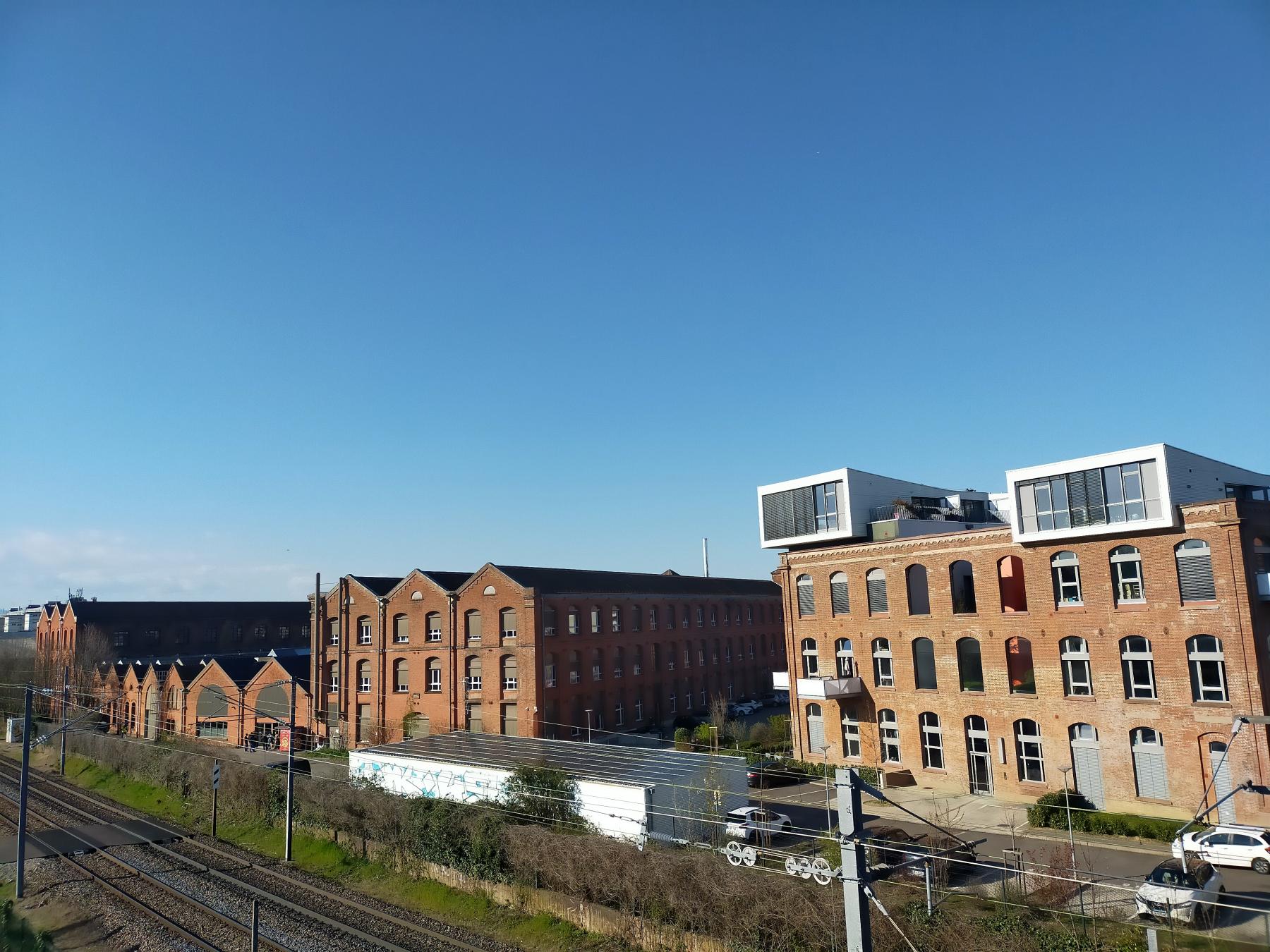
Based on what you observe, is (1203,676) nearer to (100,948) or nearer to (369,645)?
(100,948)

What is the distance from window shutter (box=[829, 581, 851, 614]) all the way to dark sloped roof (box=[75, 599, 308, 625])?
238ft

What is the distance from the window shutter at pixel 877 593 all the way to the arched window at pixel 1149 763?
11.1 metres

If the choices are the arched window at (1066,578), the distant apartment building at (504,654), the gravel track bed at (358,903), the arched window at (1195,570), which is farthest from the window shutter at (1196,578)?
the distant apartment building at (504,654)

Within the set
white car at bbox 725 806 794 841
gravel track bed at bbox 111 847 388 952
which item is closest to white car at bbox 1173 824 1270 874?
white car at bbox 725 806 794 841

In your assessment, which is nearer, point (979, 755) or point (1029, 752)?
point (1029, 752)

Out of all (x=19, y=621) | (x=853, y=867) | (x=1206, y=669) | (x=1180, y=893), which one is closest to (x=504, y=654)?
(x=1206, y=669)

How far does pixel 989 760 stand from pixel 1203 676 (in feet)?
29.0

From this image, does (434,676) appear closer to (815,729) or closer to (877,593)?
(815,729)

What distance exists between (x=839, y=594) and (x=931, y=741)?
307 inches

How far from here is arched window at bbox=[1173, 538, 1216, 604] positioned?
2905cm

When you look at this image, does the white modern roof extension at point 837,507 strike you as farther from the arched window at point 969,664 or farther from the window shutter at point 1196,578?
the window shutter at point 1196,578

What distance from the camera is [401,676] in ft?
171

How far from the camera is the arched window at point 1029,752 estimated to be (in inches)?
1291

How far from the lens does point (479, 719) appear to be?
48.2m
